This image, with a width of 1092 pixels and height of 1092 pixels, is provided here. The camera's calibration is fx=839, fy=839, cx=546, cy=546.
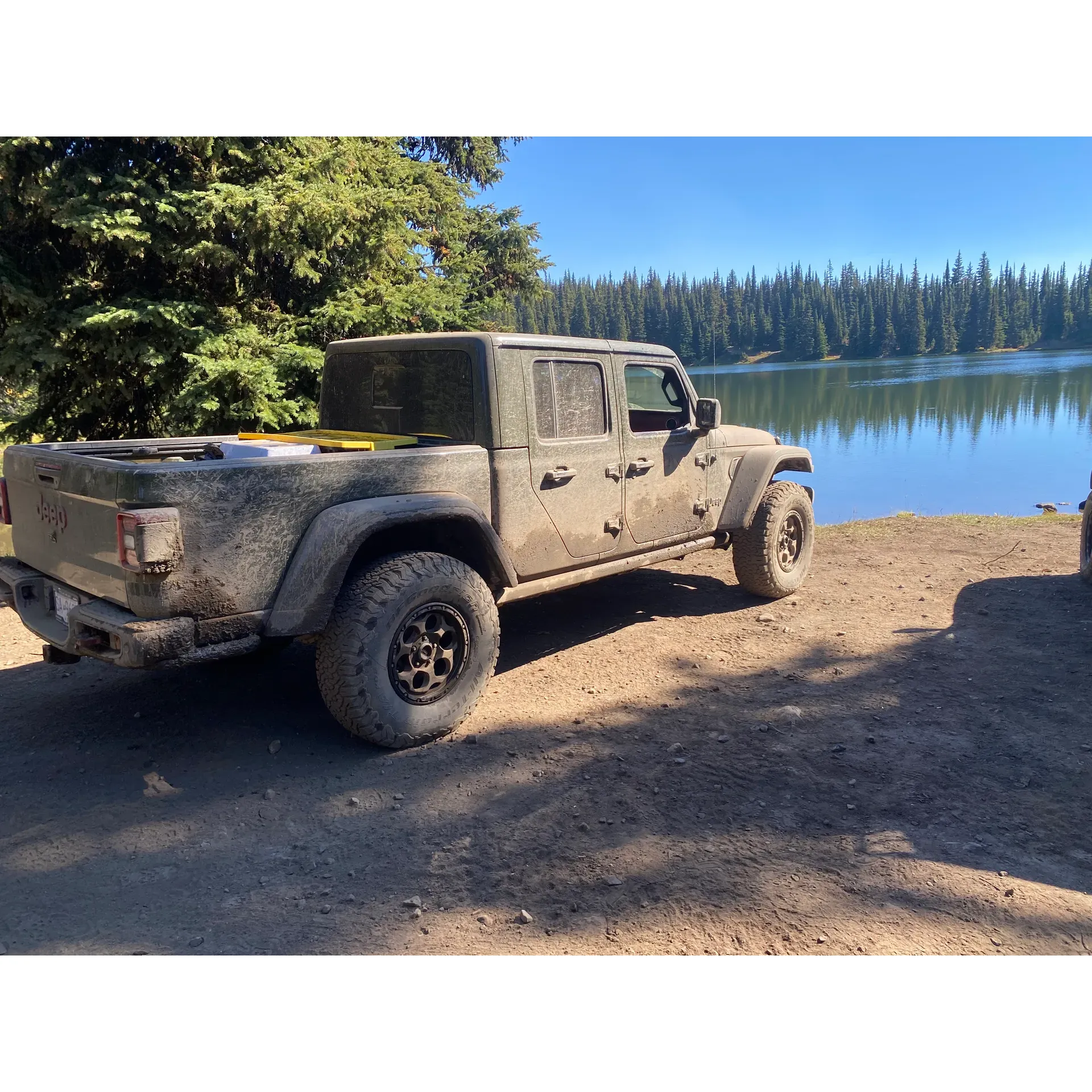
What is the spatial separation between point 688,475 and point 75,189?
5.88 metres

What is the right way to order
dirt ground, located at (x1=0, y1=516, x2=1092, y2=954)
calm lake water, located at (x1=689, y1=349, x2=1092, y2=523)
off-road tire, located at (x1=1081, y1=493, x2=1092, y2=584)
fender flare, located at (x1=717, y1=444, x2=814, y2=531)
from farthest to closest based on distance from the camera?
calm lake water, located at (x1=689, y1=349, x2=1092, y2=523) → off-road tire, located at (x1=1081, y1=493, x2=1092, y2=584) → fender flare, located at (x1=717, y1=444, x2=814, y2=531) → dirt ground, located at (x1=0, y1=516, x2=1092, y2=954)

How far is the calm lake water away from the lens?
57.1 ft

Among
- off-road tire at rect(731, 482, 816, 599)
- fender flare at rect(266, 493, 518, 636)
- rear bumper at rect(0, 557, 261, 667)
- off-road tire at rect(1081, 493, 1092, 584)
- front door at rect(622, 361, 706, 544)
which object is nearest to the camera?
rear bumper at rect(0, 557, 261, 667)

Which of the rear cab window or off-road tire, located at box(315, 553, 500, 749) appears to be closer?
off-road tire, located at box(315, 553, 500, 749)

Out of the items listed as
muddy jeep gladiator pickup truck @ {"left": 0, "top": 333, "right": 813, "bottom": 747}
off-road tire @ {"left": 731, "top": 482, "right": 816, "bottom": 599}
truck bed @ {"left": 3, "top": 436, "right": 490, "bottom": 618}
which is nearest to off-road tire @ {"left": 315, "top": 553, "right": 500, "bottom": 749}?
muddy jeep gladiator pickup truck @ {"left": 0, "top": 333, "right": 813, "bottom": 747}

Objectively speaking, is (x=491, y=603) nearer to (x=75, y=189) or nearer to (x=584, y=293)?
(x=75, y=189)

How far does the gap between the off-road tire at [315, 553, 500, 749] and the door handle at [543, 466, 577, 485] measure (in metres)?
0.83

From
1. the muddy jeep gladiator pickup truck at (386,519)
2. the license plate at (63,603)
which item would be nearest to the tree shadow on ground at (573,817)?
the muddy jeep gladiator pickup truck at (386,519)

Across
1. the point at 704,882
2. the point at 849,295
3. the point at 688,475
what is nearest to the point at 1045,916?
the point at 704,882

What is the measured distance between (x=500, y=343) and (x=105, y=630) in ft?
7.91

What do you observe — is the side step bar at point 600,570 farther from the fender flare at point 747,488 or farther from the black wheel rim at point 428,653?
the black wheel rim at point 428,653

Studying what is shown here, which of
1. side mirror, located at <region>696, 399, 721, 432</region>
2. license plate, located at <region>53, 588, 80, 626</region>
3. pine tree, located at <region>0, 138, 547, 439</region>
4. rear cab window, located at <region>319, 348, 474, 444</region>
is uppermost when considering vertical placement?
pine tree, located at <region>0, 138, 547, 439</region>

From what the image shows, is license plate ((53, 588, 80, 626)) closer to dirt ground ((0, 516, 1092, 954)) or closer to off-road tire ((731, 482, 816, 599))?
dirt ground ((0, 516, 1092, 954))

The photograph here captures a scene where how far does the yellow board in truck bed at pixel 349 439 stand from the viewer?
446 cm
